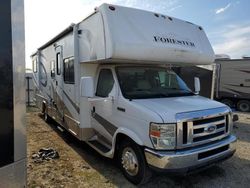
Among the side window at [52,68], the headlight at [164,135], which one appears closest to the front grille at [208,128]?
the headlight at [164,135]

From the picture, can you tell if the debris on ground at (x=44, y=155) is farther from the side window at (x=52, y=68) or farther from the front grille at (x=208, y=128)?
the front grille at (x=208, y=128)

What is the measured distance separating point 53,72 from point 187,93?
4.58 metres

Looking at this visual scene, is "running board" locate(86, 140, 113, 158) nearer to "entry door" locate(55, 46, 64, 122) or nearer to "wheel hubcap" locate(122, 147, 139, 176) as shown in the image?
"wheel hubcap" locate(122, 147, 139, 176)

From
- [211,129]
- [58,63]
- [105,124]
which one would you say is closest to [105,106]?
[105,124]

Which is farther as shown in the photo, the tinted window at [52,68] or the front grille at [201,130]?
the tinted window at [52,68]

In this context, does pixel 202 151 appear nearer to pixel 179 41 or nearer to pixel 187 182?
pixel 187 182

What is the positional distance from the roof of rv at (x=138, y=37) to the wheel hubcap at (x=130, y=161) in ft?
5.53

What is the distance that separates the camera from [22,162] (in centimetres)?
198

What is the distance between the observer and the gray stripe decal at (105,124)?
5089mm

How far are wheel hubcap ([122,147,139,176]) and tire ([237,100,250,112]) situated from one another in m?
13.2

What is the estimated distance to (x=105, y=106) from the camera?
17.4 feet

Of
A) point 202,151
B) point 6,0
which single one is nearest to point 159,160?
point 202,151

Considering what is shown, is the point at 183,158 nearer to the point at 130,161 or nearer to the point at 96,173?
the point at 130,161

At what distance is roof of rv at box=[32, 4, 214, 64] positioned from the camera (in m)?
4.67
